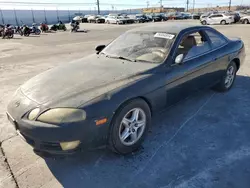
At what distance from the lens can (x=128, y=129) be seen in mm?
2783

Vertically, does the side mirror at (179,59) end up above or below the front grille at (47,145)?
above

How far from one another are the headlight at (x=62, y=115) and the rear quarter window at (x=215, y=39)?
115 inches

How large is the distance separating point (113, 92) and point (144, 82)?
48 cm

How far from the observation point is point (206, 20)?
30219 mm

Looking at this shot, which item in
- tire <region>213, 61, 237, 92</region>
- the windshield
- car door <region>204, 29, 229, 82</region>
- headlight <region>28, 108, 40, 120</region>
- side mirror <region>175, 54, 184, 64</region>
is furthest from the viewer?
tire <region>213, 61, 237, 92</region>

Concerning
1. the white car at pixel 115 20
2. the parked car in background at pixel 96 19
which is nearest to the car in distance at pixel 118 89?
the white car at pixel 115 20

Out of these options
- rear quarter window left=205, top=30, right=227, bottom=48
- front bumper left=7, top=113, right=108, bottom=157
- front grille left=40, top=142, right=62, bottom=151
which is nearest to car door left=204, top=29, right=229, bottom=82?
rear quarter window left=205, top=30, right=227, bottom=48

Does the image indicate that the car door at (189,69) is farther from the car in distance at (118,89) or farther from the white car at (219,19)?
the white car at (219,19)

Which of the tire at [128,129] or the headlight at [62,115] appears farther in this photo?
the tire at [128,129]

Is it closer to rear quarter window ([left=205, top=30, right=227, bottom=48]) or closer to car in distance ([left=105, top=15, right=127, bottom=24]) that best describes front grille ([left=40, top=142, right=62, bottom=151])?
rear quarter window ([left=205, top=30, right=227, bottom=48])

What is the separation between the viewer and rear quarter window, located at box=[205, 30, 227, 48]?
4.16 m

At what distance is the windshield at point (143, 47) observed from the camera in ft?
10.9

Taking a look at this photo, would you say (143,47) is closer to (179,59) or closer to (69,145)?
(179,59)

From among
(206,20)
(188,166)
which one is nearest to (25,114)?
(188,166)
